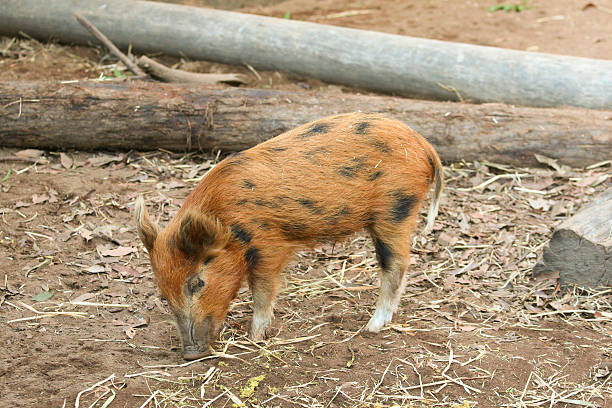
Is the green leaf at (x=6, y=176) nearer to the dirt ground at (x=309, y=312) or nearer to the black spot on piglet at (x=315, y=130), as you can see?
the dirt ground at (x=309, y=312)

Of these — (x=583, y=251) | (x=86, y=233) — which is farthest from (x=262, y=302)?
(x=583, y=251)

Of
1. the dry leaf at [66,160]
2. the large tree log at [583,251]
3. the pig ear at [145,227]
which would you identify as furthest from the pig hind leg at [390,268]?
the dry leaf at [66,160]

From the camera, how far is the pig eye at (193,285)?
419cm

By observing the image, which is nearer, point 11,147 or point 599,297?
point 599,297

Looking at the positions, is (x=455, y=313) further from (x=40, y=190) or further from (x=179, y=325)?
(x=40, y=190)

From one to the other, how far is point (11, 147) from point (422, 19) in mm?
6886

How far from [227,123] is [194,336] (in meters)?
3.11

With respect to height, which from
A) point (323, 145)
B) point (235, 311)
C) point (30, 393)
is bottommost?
point (235, 311)

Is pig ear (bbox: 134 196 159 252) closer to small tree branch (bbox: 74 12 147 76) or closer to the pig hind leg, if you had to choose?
the pig hind leg

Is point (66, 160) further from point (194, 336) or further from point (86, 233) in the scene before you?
point (194, 336)

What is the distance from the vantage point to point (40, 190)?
20.8ft

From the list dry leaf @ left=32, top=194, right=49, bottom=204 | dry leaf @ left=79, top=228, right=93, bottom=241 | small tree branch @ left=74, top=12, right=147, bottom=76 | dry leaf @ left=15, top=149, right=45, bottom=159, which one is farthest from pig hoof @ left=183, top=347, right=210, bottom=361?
small tree branch @ left=74, top=12, right=147, bottom=76

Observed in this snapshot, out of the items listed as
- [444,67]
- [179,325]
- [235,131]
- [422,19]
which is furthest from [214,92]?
[422,19]

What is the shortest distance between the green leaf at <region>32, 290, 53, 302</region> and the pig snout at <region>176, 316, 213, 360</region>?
1261mm
